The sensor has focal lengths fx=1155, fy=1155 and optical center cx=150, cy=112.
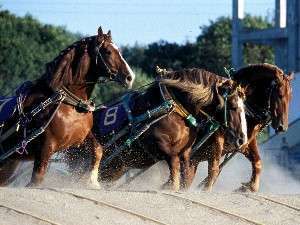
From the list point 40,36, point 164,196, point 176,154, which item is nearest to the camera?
point 164,196

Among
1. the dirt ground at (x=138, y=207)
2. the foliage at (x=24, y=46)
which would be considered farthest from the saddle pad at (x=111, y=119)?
the foliage at (x=24, y=46)

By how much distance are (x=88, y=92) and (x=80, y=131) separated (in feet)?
1.97

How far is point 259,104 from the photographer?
16.2m

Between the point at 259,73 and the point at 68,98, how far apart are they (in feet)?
11.7

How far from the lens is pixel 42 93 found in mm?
13961

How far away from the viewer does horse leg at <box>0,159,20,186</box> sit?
14195 mm

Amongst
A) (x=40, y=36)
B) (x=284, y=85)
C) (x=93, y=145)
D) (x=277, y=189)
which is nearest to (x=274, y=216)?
(x=93, y=145)

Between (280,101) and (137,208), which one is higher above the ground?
(280,101)

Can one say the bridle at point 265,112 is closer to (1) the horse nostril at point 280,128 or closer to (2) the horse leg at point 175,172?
(1) the horse nostril at point 280,128

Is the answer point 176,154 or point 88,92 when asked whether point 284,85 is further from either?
point 88,92

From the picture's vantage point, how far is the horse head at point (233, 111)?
1531 cm

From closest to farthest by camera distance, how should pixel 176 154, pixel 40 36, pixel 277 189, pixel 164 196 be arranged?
1. pixel 164 196
2. pixel 176 154
3. pixel 277 189
4. pixel 40 36

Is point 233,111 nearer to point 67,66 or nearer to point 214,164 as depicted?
point 214,164

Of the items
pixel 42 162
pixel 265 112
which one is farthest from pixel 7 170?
pixel 265 112
